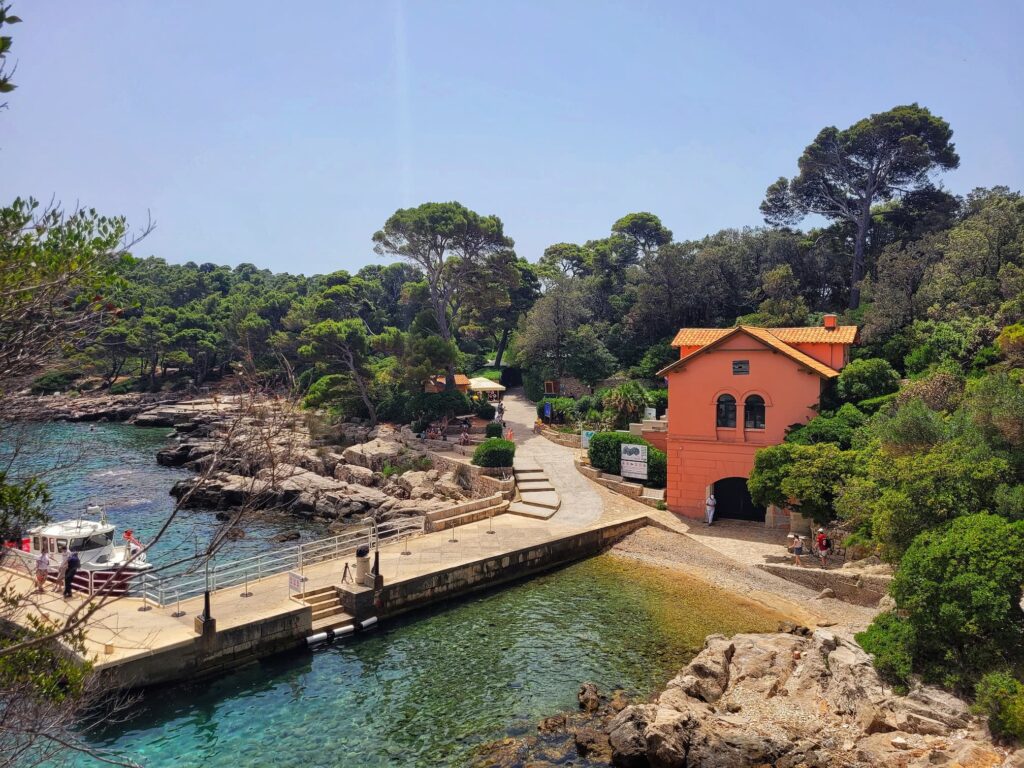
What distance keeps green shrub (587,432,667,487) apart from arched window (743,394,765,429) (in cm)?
451

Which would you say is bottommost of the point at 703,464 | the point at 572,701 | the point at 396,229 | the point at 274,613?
the point at 572,701

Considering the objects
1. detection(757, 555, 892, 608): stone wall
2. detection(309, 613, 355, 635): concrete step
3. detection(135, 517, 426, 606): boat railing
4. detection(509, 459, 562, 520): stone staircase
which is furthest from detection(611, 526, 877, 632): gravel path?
detection(309, 613, 355, 635): concrete step

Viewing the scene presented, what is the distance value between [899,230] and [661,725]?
156ft

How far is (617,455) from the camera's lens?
3309cm

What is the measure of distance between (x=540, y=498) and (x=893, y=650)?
56.3 feet

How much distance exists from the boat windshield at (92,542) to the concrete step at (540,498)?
15.9 m

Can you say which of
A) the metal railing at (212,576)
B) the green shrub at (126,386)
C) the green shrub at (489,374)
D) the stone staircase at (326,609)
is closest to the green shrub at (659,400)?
the metal railing at (212,576)

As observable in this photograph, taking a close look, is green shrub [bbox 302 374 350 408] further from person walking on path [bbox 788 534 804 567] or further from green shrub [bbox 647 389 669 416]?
person walking on path [bbox 788 534 804 567]

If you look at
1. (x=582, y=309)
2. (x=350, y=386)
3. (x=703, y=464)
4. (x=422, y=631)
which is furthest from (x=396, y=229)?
(x=422, y=631)

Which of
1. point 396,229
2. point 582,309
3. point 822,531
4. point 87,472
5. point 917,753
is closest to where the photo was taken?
point 917,753

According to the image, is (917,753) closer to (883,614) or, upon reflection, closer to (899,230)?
(883,614)

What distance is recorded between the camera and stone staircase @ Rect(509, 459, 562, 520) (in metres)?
29.4

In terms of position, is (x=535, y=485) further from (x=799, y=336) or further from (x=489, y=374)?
(x=489, y=374)

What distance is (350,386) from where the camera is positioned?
48.1m
